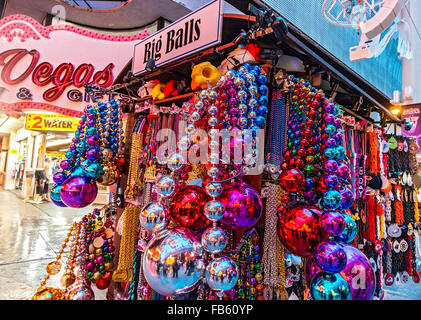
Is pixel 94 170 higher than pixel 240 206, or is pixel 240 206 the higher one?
pixel 94 170

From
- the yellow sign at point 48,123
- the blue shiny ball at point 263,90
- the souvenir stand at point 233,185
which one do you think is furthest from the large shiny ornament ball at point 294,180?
the yellow sign at point 48,123

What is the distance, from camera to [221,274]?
0.79 m

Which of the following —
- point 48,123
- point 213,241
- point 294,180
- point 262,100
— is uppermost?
point 48,123

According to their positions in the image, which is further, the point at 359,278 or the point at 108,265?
the point at 108,265

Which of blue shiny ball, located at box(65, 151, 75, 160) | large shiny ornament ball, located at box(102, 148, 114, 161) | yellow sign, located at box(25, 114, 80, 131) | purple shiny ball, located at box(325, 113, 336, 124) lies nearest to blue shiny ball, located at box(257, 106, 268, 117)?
purple shiny ball, located at box(325, 113, 336, 124)

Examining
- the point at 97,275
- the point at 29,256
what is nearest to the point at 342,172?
the point at 97,275

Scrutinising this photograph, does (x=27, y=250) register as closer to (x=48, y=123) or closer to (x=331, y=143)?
(x=331, y=143)

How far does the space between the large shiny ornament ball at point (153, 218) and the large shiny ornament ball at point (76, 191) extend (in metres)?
0.68

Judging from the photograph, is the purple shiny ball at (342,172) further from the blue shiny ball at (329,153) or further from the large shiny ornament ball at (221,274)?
the large shiny ornament ball at (221,274)

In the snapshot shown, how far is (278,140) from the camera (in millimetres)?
1156

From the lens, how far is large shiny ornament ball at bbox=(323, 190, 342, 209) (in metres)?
0.86

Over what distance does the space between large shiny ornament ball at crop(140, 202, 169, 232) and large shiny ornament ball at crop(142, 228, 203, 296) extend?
4.1 inches

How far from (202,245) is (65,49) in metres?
2.87

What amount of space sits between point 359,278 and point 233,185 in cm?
51
